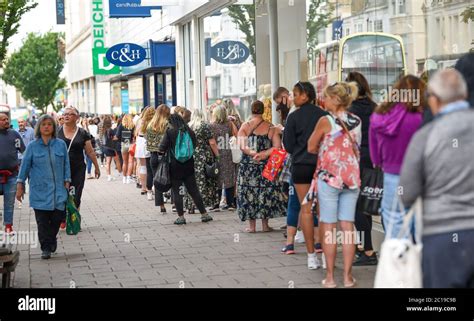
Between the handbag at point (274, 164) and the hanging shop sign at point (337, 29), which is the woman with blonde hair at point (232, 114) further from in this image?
the handbag at point (274, 164)

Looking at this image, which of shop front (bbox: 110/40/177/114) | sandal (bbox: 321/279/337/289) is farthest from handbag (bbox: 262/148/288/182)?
shop front (bbox: 110/40/177/114)

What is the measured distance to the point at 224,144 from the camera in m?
15.1

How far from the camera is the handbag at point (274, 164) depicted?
37.3ft

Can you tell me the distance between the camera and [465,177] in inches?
215

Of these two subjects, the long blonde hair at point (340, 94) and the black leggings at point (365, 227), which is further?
the black leggings at point (365, 227)

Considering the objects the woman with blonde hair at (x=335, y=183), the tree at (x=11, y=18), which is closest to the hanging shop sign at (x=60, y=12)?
the tree at (x=11, y=18)

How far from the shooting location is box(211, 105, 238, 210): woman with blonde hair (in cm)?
1510

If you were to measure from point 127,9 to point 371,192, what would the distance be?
17.8m

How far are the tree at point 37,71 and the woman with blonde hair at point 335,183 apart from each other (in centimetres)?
8080

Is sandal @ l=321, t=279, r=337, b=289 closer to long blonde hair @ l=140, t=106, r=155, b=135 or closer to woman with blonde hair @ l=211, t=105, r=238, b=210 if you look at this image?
woman with blonde hair @ l=211, t=105, r=238, b=210

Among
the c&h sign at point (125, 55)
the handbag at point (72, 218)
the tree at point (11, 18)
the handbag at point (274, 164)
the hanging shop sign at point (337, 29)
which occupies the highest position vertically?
the tree at point (11, 18)

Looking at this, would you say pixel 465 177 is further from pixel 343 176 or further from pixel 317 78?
pixel 317 78

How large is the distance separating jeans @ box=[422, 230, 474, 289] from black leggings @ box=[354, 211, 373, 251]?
4233 millimetres

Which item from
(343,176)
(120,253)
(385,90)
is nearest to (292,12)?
(385,90)
